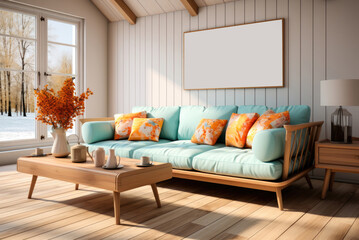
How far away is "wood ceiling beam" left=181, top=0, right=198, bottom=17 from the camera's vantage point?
4152 mm

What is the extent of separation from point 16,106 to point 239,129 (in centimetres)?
309

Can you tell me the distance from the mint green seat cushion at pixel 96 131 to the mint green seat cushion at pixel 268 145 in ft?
6.44

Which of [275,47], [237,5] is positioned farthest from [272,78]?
[237,5]

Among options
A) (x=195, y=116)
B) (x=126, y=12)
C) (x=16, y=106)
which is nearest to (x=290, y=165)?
(x=195, y=116)

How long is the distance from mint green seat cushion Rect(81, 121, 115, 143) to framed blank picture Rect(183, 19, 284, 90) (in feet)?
4.07

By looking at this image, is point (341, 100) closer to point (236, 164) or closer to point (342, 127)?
point (342, 127)

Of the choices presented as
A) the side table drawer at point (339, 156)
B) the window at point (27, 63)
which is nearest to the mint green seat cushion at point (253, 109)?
the side table drawer at point (339, 156)

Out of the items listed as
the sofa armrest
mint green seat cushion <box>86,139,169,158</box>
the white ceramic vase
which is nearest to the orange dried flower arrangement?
the white ceramic vase

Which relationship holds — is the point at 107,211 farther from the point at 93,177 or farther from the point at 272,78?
the point at 272,78

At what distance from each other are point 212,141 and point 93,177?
1461 millimetres

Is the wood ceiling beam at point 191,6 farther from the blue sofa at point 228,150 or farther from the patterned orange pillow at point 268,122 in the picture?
the patterned orange pillow at point 268,122

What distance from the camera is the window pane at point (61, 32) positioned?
4816 millimetres

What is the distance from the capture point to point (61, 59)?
16.3ft

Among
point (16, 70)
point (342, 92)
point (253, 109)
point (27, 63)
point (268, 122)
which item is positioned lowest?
point (268, 122)
